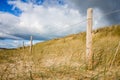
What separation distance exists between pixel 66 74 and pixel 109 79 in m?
1.10

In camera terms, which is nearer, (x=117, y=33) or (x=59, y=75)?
(x=59, y=75)

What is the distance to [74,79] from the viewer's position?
11.7 feet

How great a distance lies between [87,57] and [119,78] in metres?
2.32

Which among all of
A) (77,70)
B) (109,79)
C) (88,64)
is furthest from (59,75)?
(88,64)

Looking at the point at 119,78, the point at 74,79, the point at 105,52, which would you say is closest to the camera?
the point at 119,78

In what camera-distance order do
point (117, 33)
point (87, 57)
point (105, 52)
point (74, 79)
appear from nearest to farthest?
point (74, 79) → point (105, 52) → point (87, 57) → point (117, 33)

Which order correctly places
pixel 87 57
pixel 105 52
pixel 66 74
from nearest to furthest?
pixel 66 74 → pixel 105 52 → pixel 87 57

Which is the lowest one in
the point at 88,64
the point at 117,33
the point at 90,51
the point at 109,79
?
the point at 109,79

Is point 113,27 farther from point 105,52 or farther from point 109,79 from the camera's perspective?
point 109,79

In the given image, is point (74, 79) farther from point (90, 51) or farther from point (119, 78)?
point (90, 51)

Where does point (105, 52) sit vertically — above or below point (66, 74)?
above

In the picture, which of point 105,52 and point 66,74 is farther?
point 105,52

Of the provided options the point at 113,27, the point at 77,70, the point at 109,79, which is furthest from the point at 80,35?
the point at 109,79

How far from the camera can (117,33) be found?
1340cm
